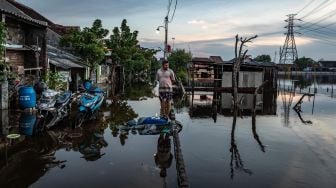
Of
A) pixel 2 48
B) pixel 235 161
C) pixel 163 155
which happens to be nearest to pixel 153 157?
pixel 163 155

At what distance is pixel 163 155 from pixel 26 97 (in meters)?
8.51

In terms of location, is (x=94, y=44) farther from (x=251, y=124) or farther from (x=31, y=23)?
(x=251, y=124)

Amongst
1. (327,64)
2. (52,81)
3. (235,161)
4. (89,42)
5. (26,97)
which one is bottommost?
(235,161)

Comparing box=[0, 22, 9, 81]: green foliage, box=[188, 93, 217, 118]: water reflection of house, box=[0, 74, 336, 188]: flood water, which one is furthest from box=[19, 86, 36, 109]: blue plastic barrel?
box=[188, 93, 217, 118]: water reflection of house

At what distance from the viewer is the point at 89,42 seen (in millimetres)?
26844

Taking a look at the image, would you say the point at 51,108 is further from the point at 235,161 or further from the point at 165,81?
the point at 235,161

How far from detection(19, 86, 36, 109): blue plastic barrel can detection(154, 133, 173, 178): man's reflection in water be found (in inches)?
277

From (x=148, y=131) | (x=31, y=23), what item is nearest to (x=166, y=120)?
(x=148, y=131)

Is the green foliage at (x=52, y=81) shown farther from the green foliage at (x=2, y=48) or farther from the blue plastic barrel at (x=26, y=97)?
the blue plastic barrel at (x=26, y=97)

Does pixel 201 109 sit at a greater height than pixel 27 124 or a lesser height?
lesser

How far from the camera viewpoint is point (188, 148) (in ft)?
30.6

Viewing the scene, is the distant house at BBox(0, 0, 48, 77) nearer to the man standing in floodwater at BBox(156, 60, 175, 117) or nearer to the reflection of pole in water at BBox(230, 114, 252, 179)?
the man standing in floodwater at BBox(156, 60, 175, 117)

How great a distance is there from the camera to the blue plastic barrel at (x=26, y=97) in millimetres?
14250

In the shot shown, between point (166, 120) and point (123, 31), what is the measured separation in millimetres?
29685
